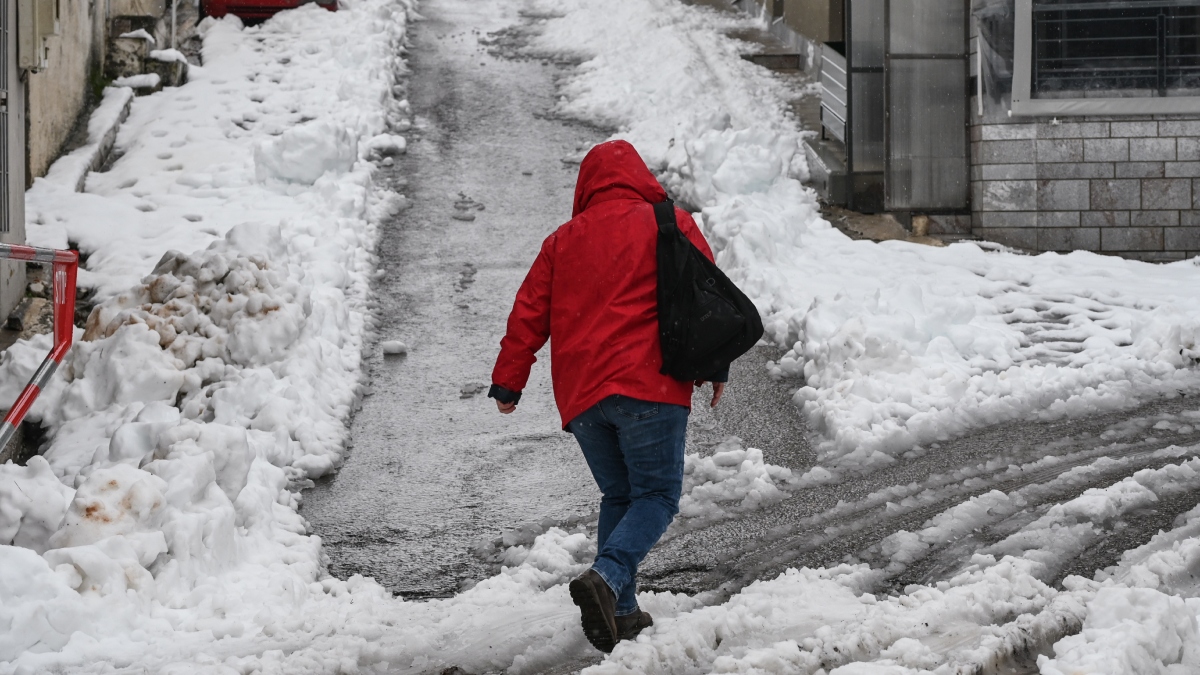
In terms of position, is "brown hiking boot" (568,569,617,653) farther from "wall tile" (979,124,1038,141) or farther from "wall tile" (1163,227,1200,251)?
"wall tile" (1163,227,1200,251)

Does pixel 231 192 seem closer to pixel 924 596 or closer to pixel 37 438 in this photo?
pixel 37 438

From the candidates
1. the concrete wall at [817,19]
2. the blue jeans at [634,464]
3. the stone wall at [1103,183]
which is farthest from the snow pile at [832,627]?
the concrete wall at [817,19]

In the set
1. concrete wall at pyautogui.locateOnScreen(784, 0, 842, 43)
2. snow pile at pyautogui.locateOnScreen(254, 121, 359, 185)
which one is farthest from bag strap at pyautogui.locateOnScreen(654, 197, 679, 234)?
concrete wall at pyautogui.locateOnScreen(784, 0, 842, 43)

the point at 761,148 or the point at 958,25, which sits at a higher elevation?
the point at 958,25

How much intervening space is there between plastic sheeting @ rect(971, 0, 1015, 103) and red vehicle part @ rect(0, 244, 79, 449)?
853 cm

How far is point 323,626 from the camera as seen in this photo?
456 centimetres

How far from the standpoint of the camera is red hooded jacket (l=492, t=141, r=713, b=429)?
4102 mm

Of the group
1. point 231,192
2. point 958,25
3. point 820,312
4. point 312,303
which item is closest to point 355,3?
point 231,192

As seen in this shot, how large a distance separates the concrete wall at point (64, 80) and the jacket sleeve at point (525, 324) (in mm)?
7873

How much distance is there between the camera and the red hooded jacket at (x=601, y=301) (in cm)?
410

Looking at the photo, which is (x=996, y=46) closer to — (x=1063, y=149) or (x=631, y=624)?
(x=1063, y=149)

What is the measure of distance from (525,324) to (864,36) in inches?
343

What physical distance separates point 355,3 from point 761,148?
8687mm

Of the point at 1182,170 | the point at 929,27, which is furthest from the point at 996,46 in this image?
the point at 1182,170
